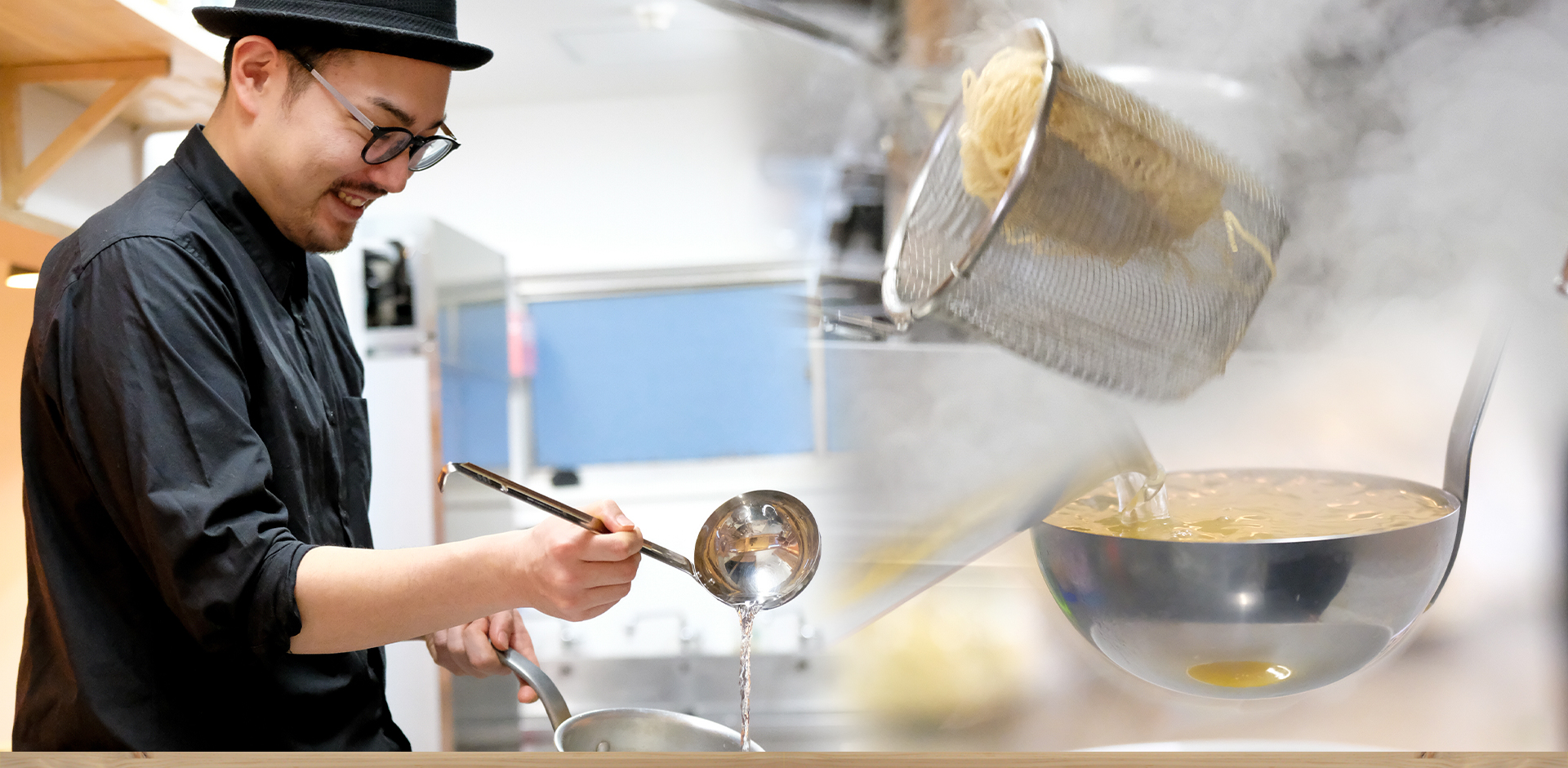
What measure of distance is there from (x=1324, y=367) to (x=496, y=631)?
1.03m

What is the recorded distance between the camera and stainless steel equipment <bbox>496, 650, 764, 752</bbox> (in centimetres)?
87

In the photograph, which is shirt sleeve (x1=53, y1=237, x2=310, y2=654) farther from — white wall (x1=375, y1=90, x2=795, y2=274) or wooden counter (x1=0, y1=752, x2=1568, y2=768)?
white wall (x1=375, y1=90, x2=795, y2=274)

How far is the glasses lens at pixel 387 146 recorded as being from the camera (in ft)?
2.55

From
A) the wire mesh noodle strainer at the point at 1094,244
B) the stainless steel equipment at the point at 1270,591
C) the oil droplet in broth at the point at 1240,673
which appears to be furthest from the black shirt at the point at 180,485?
the oil droplet in broth at the point at 1240,673

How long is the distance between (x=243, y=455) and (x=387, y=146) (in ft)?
0.94

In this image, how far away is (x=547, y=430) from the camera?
70.4 inches

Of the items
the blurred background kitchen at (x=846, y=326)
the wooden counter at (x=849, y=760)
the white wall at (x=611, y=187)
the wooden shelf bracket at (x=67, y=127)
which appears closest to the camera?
the wooden counter at (x=849, y=760)

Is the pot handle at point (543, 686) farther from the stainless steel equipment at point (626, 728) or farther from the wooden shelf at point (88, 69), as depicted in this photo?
the wooden shelf at point (88, 69)

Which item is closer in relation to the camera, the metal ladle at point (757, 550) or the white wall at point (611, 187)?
the metal ladle at point (757, 550)

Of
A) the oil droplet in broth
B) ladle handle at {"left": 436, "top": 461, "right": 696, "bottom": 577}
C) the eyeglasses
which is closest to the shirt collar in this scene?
the eyeglasses

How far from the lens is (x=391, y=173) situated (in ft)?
2.62

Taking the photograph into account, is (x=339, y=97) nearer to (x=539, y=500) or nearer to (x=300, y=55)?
(x=300, y=55)

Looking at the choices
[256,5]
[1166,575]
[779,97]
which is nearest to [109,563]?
[256,5]

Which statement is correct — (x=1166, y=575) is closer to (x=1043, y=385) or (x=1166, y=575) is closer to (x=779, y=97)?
(x=1043, y=385)
